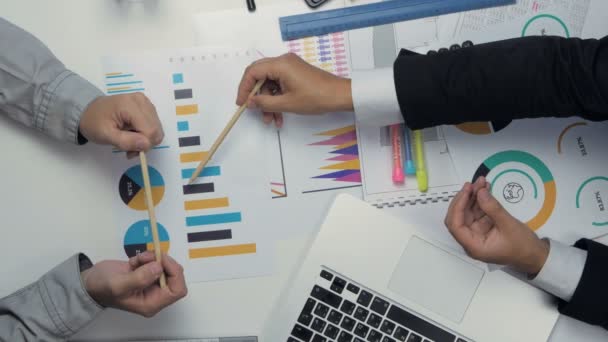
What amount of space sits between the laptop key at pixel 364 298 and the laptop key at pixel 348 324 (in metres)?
0.02

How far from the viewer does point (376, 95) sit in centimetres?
66

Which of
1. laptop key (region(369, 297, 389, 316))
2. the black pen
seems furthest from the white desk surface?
laptop key (region(369, 297, 389, 316))

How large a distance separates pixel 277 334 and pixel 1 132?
16.6 inches

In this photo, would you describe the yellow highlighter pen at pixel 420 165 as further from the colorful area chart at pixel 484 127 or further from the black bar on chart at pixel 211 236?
the black bar on chart at pixel 211 236

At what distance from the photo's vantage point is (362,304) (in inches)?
26.2

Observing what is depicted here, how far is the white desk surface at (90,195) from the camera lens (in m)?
0.70

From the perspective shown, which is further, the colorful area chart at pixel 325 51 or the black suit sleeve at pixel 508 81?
the colorful area chart at pixel 325 51

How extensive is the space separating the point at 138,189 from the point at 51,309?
17 cm

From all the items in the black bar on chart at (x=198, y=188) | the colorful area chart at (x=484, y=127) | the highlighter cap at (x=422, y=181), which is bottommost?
the highlighter cap at (x=422, y=181)

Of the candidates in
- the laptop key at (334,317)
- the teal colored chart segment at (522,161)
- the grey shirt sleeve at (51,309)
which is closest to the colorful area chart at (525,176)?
the teal colored chart segment at (522,161)

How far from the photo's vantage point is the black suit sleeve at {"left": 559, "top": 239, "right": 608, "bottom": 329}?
0.63 meters

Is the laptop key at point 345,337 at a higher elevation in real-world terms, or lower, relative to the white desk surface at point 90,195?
lower

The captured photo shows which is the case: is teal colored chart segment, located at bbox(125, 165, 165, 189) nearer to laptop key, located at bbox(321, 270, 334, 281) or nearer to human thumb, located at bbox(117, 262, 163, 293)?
human thumb, located at bbox(117, 262, 163, 293)

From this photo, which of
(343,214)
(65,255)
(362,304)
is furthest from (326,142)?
(65,255)
